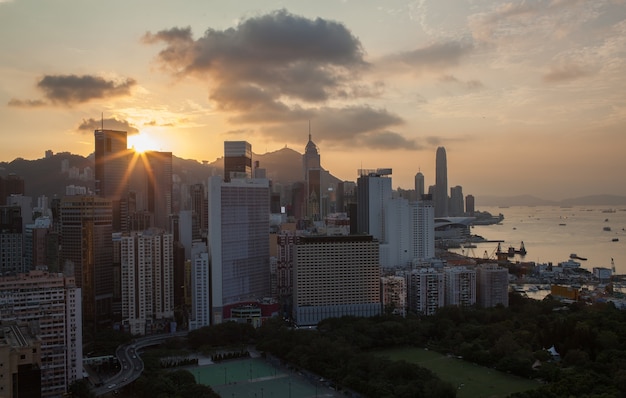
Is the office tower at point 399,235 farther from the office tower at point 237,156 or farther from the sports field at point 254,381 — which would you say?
the sports field at point 254,381

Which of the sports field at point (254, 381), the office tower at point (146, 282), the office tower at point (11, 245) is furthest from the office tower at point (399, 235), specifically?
the office tower at point (11, 245)

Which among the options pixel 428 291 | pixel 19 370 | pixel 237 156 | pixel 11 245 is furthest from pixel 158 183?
pixel 19 370

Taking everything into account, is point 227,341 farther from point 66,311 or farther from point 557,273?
point 557,273

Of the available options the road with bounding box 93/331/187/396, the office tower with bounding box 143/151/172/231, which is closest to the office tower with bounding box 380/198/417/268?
the office tower with bounding box 143/151/172/231

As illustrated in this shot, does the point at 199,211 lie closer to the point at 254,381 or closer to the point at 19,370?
the point at 254,381

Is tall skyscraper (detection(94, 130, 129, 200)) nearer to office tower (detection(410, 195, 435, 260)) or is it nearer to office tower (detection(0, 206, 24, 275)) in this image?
office tower (detection(0, 206, 24, 275))
